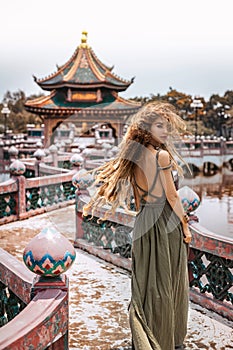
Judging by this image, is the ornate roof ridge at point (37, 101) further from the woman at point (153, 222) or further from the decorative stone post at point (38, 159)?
the woman at point (153, 222)

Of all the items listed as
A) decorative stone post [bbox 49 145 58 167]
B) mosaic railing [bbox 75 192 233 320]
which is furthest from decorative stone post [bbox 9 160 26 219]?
decorative stone post [bbox 49 145 58 167]

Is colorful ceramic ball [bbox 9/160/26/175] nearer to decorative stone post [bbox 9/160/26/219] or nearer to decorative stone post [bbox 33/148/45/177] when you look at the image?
decorative stone post [bbox 9/160/26/219]

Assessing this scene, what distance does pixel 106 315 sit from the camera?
436 cm

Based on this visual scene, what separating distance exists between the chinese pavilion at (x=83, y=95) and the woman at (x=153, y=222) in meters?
23.2

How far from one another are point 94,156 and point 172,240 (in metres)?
16.6

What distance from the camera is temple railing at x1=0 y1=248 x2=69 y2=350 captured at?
7.95 feet

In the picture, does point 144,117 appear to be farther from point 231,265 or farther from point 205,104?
point 205,104

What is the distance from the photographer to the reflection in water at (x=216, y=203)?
481 inches

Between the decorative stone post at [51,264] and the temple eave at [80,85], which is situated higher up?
the temple eave at [80,85]

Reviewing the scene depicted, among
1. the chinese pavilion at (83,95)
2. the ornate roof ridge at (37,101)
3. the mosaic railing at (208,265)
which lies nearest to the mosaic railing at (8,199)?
the mosaic railing at (208,265)

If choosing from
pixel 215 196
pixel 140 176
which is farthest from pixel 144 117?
pixel 215 196

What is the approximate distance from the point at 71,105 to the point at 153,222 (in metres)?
25.6

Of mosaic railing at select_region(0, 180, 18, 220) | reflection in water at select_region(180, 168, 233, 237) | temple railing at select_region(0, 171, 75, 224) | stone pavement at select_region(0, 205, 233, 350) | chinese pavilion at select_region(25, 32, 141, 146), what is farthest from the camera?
chinese pavilion at select_region(25, 32, 141, 146)


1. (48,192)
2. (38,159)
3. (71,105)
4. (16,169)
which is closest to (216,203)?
(38,159)
